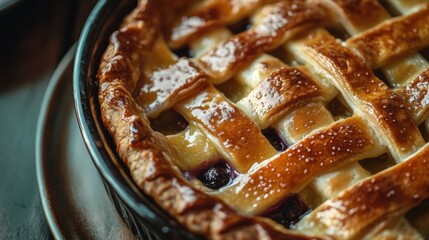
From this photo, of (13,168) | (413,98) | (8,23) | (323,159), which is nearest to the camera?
(323,159)

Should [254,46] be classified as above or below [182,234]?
above

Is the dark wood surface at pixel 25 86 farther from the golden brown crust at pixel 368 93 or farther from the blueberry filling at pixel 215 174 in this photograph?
the golden brown crust at pixel 368 93

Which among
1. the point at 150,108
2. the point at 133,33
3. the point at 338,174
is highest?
the point at 133,33

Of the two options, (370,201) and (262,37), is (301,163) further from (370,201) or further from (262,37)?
(262,37)

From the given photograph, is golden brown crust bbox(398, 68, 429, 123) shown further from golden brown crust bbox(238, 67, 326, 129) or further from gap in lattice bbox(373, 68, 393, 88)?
golden brown crust bbox(238, 67, 326, 129)

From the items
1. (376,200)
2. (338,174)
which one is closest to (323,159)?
(338,174)

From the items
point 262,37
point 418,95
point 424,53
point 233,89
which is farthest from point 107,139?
point 424,53

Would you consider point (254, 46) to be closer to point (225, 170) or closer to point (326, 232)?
point (225, 170)
